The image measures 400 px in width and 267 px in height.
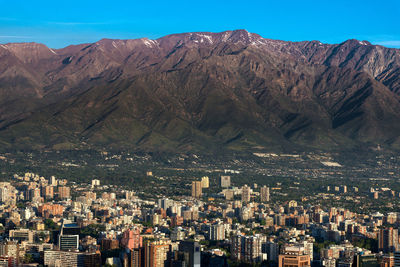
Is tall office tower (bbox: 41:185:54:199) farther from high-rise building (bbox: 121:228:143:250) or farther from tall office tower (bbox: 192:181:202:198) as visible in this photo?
high-rise building (bbox: 121:228:143:250)

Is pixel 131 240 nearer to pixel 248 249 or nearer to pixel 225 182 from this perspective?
pixel 248 249

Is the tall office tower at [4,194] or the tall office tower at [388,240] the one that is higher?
the tall office tower at [4,194]

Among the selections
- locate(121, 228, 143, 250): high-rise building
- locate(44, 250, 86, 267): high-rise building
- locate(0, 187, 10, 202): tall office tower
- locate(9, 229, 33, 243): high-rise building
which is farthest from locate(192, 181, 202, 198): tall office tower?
locate(44, 250, 86, 267): high-rise building

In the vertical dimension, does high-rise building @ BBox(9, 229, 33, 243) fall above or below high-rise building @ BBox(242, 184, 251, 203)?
below

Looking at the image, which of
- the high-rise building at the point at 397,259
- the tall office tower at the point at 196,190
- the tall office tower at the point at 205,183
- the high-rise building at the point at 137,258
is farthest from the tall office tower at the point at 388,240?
the tall office tower at the point at 205,183

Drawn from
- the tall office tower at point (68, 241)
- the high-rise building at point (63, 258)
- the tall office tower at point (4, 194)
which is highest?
the tall office tower at point (4, 194)

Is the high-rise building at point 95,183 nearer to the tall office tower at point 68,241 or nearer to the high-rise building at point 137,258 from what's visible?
the tall office tower at point 68,241

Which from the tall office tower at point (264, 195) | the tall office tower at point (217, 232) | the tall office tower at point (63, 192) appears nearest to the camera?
the tall office tower at point (217, 232)
